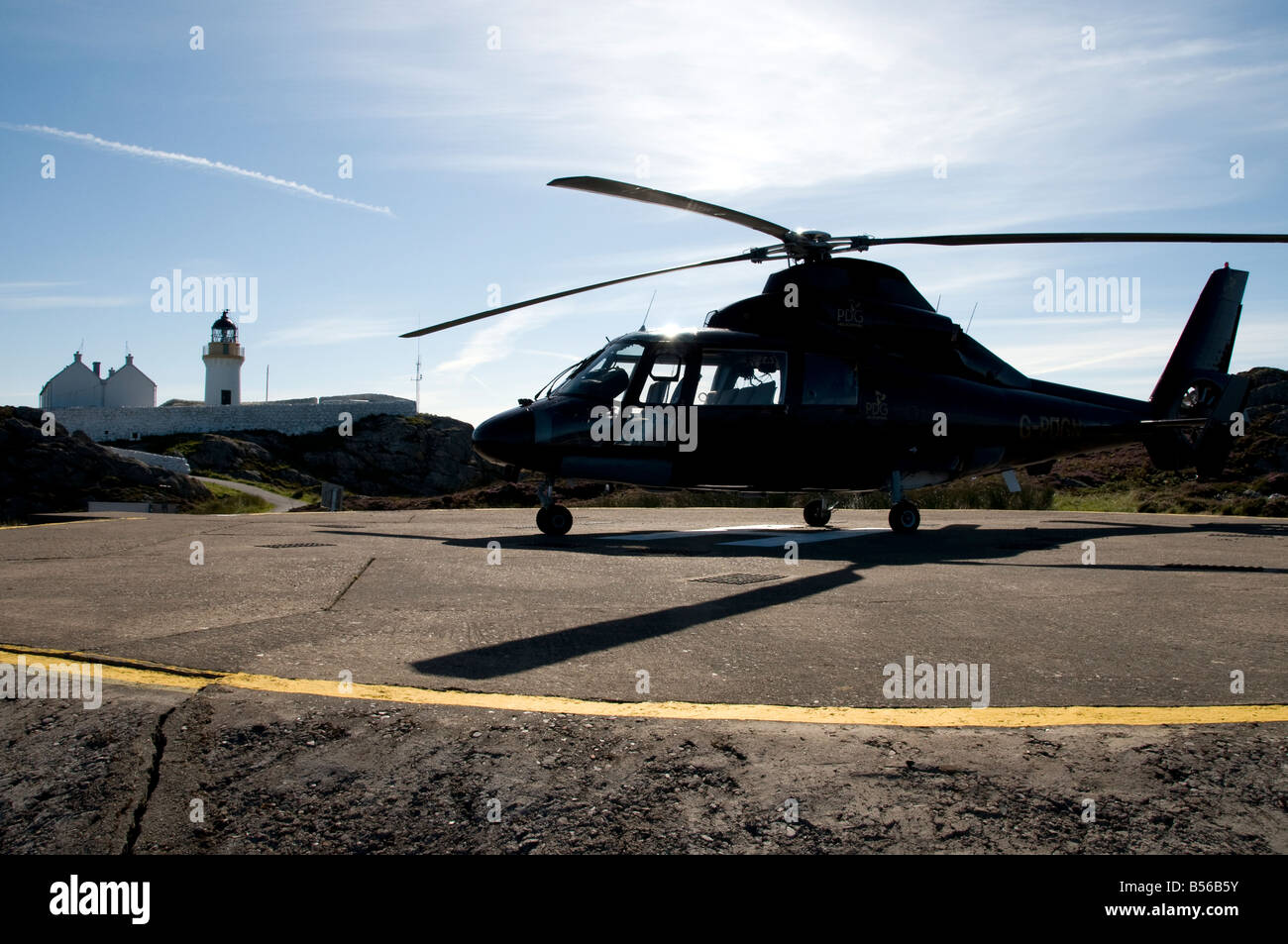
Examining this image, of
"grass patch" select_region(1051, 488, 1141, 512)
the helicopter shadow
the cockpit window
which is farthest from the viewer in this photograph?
"grass patch" select_region(1051, 488, 1141, 512)

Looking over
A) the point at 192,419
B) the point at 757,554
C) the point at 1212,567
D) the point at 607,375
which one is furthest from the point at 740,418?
the point at 192,419

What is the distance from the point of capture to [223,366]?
92.5 m

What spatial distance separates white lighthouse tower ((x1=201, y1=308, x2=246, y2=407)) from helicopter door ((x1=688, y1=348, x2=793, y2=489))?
89.8 meters

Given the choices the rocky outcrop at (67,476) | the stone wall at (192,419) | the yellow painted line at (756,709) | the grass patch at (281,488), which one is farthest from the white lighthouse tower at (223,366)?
the yellow painted line at (756,709)

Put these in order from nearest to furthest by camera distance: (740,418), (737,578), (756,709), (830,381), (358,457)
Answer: (756,709), (737,578), (740,418), (830,381), (358,457)

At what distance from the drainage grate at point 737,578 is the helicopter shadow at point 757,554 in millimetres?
121

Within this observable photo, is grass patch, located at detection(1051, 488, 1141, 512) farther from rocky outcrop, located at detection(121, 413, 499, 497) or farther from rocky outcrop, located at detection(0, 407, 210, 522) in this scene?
rocky outcrop, located at detection(121, 413, 499, 497)

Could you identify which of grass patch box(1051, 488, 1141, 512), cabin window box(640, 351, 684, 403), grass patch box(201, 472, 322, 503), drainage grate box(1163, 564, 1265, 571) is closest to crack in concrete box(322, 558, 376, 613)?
cabin window box(640, 351, 684, 403)

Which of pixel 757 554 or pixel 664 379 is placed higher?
pixel 664 379

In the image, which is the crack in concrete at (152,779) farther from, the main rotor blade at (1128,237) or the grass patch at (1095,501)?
the grass patch at (1095,501)

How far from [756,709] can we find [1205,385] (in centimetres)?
1639

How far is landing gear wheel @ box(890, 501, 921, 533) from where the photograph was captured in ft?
39.9

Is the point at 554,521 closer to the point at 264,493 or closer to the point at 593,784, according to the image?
the point at 593,784

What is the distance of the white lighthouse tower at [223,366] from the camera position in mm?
92000
